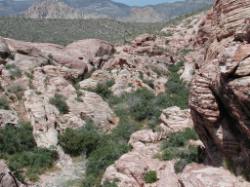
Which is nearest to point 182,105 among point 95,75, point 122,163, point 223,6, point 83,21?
point 95,75

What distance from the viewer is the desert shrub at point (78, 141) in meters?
22.8

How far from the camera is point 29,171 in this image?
20.4 m

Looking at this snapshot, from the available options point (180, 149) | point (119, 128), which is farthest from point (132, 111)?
point (180, 149)

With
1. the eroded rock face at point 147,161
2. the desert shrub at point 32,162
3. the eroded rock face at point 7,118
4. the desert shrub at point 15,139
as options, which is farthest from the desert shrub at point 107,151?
the eroded rock face at point 7,118

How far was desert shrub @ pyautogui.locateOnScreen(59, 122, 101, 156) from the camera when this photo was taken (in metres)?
22.8

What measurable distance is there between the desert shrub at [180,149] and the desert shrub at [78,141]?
4442 mm

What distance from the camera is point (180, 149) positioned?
18656 mm

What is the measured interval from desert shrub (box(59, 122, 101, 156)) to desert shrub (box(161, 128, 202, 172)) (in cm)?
444

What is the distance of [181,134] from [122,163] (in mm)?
3310

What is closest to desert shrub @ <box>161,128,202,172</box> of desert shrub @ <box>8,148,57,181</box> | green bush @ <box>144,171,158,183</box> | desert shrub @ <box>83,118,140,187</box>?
green bush @ <box>144,171,158,183</box>

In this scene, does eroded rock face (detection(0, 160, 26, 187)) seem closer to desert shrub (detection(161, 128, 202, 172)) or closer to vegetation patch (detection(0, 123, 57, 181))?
vegetation patch (detection(0, 123, 57, 181))

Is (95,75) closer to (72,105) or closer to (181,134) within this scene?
(72,105)

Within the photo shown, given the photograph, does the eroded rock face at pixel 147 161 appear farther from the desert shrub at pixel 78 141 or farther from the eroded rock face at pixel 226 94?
the desert shrub at pixel 78 141

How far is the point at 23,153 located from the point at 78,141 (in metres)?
2.64
